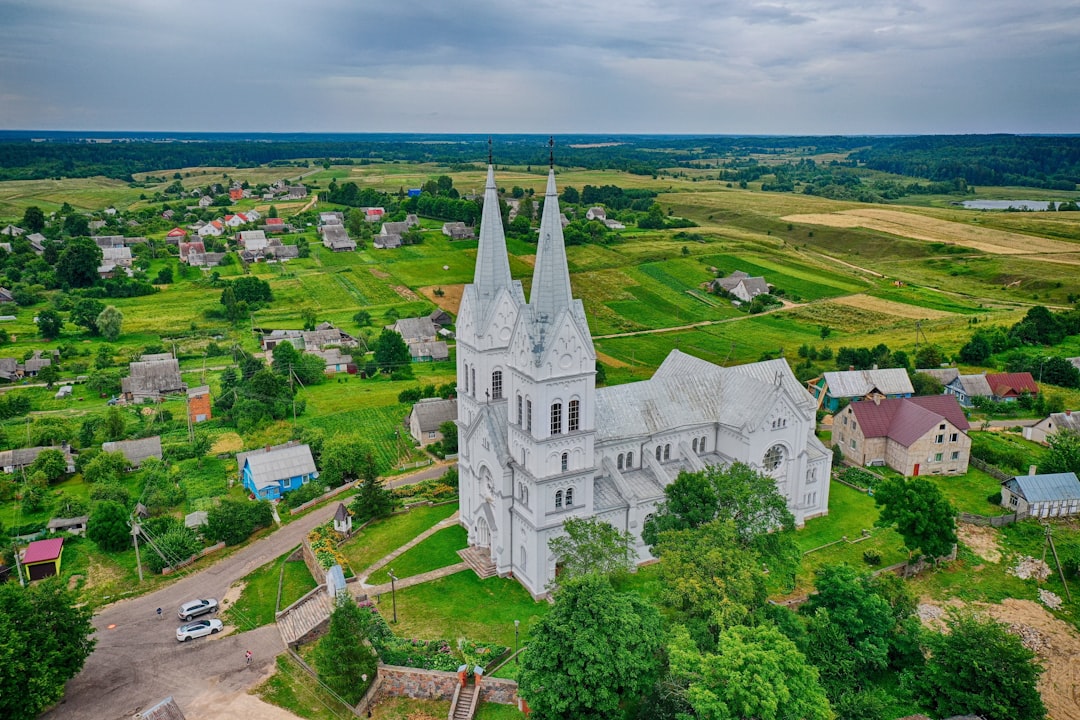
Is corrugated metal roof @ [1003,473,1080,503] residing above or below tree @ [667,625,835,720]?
below

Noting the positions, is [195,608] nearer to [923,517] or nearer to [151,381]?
[923,517]

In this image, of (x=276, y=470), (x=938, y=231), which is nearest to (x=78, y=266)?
(x=276, y=470)

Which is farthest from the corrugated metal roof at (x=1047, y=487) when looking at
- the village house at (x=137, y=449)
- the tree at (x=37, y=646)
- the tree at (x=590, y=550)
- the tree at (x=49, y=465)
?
the tree at (x=49, y=465)

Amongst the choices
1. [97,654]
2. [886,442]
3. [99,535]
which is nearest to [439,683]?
[97,654]

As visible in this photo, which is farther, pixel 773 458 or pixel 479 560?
pixel 773 458

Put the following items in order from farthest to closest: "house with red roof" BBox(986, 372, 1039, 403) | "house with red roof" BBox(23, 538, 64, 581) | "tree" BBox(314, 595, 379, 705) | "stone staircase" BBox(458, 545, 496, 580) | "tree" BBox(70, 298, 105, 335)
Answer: "tree" BBox(70, 298, 105, 335) < "house with red roof" BBox(986, 372, 1039, 403) < "house with red roof" BBox(23, 538, 64, 581) < "stone staircase" BBox(458, 545, 496, 580) < "tree" BBox(314, 595, 379, 705)

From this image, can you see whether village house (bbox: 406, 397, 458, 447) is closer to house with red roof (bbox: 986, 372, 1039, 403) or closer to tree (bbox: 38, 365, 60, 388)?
tree (bbox: 38, 365, 60, 388)

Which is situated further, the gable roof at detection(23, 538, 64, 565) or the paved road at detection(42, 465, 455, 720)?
the gable roof at detection(23, 538, 64, 565)

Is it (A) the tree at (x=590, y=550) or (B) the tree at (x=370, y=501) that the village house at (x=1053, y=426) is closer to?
(A) the tree at (x=590, y=550)

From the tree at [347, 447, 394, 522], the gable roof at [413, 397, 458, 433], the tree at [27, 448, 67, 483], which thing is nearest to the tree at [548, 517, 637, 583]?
the tree at [347, 447, 394, 522]
